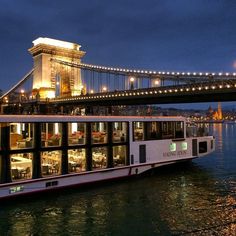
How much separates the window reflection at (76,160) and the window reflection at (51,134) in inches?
35.6

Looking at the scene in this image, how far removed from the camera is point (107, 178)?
1772cm

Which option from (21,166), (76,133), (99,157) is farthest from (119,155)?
(21,166)

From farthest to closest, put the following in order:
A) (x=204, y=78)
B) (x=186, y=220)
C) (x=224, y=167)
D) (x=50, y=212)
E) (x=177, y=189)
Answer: (x=204, y=78), (x=224, y=167), (x=177, y=189), (x=50, y=212), (x=186, y=220)

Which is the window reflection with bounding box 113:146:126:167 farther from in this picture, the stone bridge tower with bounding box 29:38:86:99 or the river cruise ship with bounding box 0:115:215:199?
the stone bridge tower with bounding box 29:38:86:99

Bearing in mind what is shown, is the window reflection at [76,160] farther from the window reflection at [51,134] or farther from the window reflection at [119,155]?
the window reflection at [119,155]

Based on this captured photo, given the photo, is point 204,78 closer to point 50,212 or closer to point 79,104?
point 79,104

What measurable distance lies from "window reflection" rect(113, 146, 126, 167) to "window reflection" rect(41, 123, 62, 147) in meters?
3.36

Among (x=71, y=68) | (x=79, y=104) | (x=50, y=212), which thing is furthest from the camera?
(x=71, y=68)

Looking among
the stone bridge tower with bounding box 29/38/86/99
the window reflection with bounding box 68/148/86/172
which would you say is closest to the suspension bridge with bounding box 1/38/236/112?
the stone bridge tower with bounding box 29/38/86/99

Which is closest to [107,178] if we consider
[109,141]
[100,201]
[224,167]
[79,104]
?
[109,141]

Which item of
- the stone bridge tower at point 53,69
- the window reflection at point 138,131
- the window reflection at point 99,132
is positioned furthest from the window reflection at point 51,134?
the stone bridge tower at point 53,69

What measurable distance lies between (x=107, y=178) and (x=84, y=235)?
6571 millimetres

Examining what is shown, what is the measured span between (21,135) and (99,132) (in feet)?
13.6

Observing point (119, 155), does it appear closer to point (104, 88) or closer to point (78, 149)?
point (78, 149)
